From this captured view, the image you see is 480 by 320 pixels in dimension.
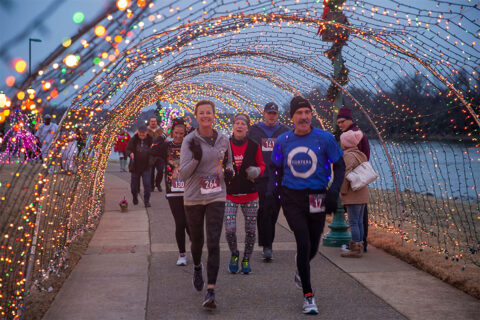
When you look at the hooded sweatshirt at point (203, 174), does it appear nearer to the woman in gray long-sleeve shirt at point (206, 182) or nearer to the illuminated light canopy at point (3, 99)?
the woman in gray long-sleeve shirt at point (206, 182)

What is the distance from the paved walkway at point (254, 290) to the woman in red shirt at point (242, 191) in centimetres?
28

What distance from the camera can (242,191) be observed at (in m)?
6.32


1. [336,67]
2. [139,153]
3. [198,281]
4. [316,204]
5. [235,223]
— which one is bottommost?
[198,281]

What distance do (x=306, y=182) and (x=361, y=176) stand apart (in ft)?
6.76

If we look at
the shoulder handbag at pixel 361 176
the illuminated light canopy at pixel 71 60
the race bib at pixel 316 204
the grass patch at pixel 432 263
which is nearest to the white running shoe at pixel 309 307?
the race bib at pixel 316 204

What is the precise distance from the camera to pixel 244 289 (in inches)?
223

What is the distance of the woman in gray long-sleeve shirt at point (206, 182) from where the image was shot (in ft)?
16.7

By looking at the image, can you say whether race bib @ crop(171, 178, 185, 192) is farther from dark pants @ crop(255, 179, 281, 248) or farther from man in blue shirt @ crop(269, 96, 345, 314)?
man in blue shirt @ crop(269, 96, 345, 314)

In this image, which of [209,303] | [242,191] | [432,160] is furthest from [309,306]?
[432,160]

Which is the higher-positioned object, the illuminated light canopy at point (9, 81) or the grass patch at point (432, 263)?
the illuminated light canopy at point (9, 81)

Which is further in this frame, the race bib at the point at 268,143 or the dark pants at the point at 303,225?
the race bib at the point at 268,143

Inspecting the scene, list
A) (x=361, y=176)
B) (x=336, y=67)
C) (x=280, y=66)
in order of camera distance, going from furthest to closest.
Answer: (x=280, y=66) → (x=336, y=67) → (x=361, y=176)

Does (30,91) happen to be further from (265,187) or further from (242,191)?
(265,187)

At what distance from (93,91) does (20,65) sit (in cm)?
401
